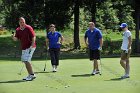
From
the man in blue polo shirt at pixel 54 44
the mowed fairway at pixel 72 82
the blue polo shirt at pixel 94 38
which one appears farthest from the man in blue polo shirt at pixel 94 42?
the man in blue polo shirt at pixel 54 44

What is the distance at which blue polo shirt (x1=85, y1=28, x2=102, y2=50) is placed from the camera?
51.5ft

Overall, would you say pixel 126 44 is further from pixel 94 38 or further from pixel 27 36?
pixel 27 36

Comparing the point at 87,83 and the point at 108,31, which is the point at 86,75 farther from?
the point at 108,31

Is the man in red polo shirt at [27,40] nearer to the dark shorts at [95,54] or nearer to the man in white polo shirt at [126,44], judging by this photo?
the dark shorts at [95,54]

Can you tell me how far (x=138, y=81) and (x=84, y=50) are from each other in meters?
20.3

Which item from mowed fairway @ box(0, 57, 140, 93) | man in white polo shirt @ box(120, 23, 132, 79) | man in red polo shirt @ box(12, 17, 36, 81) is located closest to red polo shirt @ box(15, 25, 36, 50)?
man in red polo shirt @ box(12, 17, 36, 81)

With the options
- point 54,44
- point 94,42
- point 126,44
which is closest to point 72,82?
point 126,44

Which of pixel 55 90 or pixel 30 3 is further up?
pixel 30 3

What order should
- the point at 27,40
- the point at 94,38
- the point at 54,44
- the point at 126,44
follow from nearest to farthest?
the point at 27,40 < the point at 126,44 < the point at 94,38 < the point at 54,44

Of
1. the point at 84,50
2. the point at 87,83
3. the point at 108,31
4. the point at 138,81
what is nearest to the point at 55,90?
the point at 87,83

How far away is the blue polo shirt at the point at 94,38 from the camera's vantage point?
15.7 m

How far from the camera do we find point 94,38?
A: 15727 mm

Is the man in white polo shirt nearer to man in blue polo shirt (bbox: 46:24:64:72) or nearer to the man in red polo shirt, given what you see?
the man in red polo shirt

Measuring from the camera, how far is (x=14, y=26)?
3422 cm
